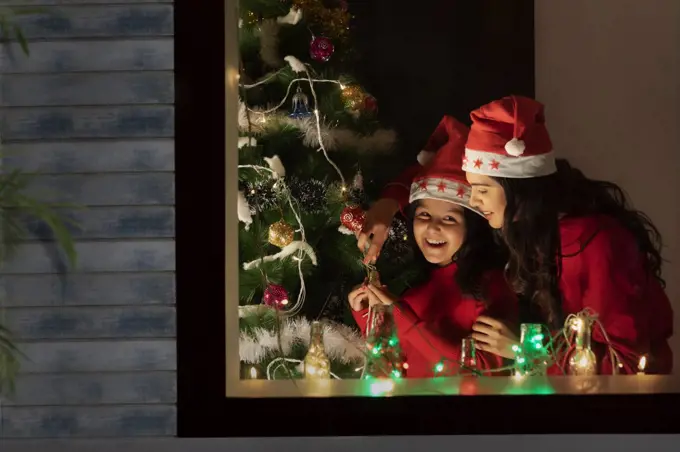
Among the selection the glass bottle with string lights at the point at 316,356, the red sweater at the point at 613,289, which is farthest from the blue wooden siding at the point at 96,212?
the red sweater at the point at 613,289

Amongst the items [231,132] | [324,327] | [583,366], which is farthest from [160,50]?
[583,366]

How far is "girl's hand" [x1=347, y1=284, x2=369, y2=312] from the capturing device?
1.54 m

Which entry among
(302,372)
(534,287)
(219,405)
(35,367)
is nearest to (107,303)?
(35,367)

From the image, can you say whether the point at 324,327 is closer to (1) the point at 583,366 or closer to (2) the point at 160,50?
(1) the point at 583,366

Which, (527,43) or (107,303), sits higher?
(527,43)

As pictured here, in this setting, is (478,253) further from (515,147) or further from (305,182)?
(305,182)

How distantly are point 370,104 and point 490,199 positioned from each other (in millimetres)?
321

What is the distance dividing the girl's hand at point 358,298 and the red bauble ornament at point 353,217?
0.13 m

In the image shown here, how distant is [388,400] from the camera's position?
148 cm

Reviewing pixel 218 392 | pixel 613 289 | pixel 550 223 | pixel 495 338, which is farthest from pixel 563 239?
pixel 218 392

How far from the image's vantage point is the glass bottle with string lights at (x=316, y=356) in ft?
5.05

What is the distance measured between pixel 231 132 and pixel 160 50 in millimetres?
212

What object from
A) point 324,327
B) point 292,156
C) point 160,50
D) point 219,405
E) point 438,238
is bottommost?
point 219,405

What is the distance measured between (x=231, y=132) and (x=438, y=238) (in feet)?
1.59
